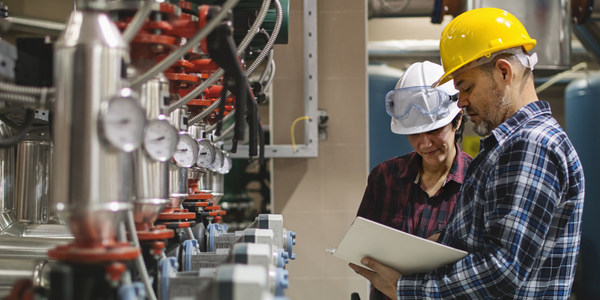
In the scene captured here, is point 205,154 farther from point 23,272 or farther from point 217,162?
point 23,272

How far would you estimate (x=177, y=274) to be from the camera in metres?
0.88

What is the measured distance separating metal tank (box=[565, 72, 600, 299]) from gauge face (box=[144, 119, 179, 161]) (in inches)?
126

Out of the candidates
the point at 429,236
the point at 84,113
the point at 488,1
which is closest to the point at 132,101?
the point at 84,113

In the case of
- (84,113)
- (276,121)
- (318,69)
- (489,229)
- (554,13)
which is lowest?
(489,229)

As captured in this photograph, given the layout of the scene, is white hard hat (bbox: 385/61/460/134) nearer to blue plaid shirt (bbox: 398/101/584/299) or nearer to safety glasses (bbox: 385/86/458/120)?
safety glasses (bbox: 385/86/458/120)

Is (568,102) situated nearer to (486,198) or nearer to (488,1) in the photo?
(488,1)

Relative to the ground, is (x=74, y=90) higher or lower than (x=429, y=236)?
higher

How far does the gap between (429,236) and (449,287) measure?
465 millimetres

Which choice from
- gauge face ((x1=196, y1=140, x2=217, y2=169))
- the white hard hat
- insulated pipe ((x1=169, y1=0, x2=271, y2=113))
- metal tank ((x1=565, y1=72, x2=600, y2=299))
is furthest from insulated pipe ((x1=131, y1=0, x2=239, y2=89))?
metal tank ((x1=565, y1=72, x2=600, y2=299))

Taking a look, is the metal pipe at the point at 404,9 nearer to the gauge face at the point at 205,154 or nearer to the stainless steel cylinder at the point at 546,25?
the stainless steel cylinder at the point at 546,25

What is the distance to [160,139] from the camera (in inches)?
31.8

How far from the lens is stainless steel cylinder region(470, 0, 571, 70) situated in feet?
8.45

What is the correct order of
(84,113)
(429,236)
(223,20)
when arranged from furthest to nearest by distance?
1. (429,236)
2. (223,20)
3. (84,113)

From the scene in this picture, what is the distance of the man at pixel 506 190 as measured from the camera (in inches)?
40.5
